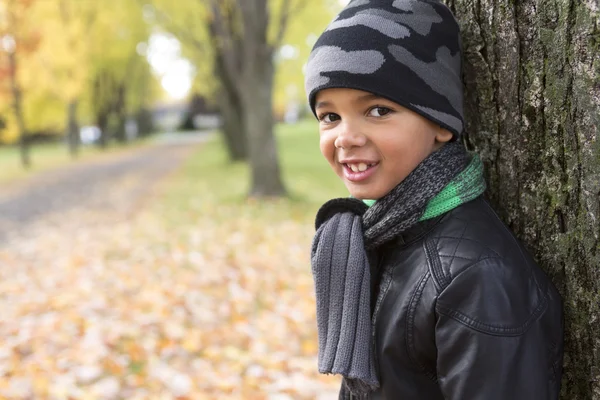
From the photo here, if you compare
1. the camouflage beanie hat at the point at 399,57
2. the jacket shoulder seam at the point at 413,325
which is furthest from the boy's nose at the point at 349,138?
the jacket shoulder seam at the point at 413,325

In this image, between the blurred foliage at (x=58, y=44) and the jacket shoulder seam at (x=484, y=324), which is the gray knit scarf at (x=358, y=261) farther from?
the blurred foliage at (x=58, y=44)

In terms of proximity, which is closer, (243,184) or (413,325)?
(413,325)

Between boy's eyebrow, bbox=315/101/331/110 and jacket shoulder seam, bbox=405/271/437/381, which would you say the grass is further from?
jacket shoulder seam, bbox=405/271/437/381

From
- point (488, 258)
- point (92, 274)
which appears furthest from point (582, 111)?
point (92, 274)

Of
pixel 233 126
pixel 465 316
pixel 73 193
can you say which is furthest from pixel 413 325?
pixel 233 126

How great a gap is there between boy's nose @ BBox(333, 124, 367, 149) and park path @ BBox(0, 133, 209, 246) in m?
7.90

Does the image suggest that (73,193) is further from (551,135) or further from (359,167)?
(551,135)

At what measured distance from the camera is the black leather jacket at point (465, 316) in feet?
3.92

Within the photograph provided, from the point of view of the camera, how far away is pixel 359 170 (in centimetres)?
147

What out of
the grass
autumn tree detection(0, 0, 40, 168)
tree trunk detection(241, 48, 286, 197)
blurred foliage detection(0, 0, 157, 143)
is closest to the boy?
the grass

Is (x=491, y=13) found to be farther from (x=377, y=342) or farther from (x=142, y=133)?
(x=142, y=133)

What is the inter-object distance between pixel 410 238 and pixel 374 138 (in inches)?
10.6

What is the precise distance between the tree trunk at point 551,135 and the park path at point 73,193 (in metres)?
8.06

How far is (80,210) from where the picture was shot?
10.9 meters
